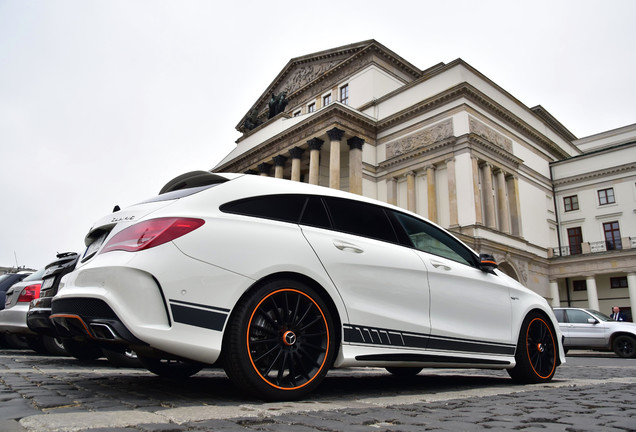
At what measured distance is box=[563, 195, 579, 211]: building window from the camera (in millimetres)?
38844

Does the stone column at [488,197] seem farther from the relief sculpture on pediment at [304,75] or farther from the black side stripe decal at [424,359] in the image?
the black side stripe decal at [424,359]

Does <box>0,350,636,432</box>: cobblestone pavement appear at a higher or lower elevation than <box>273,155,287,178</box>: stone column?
lower

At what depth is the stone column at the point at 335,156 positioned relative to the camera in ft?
110

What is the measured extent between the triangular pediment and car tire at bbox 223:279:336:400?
126ft

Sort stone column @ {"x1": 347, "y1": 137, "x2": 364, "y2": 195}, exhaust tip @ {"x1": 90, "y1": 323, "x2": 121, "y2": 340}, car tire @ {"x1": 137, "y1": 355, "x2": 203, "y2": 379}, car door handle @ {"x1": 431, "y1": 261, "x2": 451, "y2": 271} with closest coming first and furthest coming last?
exhaust tip @ {"x1": 90, "y1": 323, "x2": 121, "y2": 340}, car door handle @ {"x1": 431, "y1": 261, "x2": 451, "y2": 271}, car tire @ {"x1": 137, "y1": 355, "x2": 203, "y2": 379}, stone column @ {"x1": 347, "y1": 137, "x2": 364, "y2": 195}

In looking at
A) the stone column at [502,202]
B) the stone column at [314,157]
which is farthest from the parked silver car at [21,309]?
the stone column at [502,202]

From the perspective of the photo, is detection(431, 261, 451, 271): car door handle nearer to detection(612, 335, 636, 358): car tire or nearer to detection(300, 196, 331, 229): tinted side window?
detection(300, 196, 331, 229): tinted side window

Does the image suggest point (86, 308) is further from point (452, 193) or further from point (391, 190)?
point (391, 190)

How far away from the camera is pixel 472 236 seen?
28.9 metres

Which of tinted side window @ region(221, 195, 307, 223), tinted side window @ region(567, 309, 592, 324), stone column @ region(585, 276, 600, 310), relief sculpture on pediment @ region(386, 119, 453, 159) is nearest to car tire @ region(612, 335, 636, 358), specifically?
tinted side window @ region(567, 309, 592, 324)

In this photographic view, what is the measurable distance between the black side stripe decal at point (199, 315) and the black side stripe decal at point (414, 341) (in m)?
1.00

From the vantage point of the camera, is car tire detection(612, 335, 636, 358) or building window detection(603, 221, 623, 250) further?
building window detection(603, 221, 623, 250)

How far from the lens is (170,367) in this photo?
190 inches

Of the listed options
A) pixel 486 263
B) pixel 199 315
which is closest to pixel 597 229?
pixel 486 263
